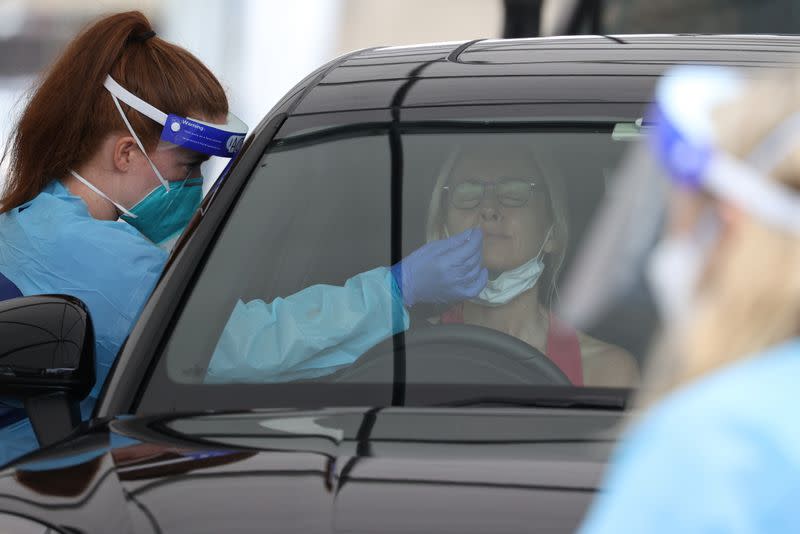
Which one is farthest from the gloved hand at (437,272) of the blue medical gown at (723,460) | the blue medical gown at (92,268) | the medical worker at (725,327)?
the blue medical gown at (723,460)

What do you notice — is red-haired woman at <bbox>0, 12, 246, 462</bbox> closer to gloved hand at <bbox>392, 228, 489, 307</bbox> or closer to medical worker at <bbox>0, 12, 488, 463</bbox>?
medical worker at <bbox>0, 12, 488, 463</bbox>

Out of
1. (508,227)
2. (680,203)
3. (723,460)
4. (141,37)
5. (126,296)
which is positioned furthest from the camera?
(141,37)

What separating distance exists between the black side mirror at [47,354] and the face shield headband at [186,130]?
0.75 metres

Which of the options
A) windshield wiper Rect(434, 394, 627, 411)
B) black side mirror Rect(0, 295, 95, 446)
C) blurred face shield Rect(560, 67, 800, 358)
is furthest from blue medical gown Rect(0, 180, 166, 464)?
blurred face shield Rect(560, 67, 800, 358)

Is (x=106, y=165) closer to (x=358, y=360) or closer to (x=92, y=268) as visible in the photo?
(x=92, y=268)

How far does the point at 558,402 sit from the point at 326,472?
439 mm

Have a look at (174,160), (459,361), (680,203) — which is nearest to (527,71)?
(459,361)

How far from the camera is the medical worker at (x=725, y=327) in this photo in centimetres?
90

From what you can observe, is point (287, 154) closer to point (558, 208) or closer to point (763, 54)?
point (558, 208)

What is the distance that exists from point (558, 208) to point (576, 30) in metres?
6.29

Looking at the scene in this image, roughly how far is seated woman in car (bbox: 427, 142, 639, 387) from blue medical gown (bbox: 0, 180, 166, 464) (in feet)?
2.09

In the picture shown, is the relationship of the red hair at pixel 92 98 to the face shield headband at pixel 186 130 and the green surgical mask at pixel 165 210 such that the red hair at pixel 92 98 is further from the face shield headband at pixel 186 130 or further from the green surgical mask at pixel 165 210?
the green surgical mask at pixel 165 210

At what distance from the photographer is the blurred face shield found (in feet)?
3.18

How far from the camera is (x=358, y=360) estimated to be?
2416 mm
